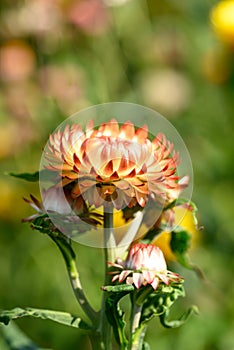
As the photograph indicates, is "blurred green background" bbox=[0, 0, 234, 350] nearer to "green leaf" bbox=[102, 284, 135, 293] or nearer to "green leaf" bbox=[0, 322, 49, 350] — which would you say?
"green leaf" bbox=[0, 322, 49, 350]

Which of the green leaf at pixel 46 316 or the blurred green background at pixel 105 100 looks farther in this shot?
the blurred green background at pixel 105 100

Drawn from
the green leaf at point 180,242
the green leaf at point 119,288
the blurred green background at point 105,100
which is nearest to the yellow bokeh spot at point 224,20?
the blurred green background at point 105,100

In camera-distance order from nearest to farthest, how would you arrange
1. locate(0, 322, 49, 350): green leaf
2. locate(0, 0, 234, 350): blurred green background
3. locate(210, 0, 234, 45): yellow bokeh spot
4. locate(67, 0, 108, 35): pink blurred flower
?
locate(0, 322, 49, 350): green leaf, locate(0, 0, 234, 350): blurred green background, locate(210, 0, 234, 45): yellow bokeh spot, locate(67, 0, 108, 35): pink blurred flower

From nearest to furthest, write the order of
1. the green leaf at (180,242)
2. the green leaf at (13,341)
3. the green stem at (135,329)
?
the green stem at (135,329) → the green leaf at (180,242) → the green leaf at (13,341)

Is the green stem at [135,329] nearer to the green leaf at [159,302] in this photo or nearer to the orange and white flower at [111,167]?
the green leaf at [159,302]

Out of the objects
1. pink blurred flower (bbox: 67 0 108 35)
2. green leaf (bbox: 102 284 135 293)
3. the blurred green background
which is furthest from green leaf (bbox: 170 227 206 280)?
pink blurred flower (bbox: 67 0 108 35)

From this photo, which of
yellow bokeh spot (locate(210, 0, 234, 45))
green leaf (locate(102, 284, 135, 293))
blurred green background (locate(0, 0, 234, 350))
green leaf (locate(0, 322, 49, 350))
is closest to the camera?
green leaf (locate(102, 284, 135, 293))

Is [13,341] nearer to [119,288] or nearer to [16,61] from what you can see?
[119,288]

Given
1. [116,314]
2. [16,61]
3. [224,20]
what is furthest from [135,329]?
[16,61]
